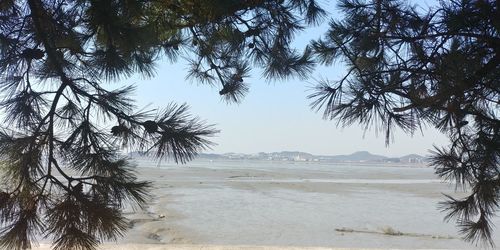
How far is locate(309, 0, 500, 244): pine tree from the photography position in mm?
2121

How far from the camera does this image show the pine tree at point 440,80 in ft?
6.96

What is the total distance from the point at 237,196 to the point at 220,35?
13.0 metres

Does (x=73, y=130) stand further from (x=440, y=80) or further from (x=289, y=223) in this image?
(x=289, y=223)

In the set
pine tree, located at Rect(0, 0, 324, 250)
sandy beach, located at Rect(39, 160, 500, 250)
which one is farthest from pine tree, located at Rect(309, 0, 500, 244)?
sandy beach, located at Rect(39, 160, 500, 250)

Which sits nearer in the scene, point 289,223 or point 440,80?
point 440,80

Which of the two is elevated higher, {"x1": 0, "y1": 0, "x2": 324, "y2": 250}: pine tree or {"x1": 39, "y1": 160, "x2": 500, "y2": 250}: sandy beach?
{"x1": 0, "y1": 0, "x2": 324, "y2": 250}: pine tree

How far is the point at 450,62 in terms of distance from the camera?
2104 mm

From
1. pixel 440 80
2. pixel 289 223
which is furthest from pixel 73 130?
pixel 289 223

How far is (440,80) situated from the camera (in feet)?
7.07

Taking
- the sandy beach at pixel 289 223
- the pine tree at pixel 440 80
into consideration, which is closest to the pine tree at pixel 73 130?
the pine tree at pixel 440 80

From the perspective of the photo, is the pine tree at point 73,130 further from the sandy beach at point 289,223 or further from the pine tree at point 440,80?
the sandy beach at point 289,223

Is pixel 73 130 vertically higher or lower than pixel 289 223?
higher

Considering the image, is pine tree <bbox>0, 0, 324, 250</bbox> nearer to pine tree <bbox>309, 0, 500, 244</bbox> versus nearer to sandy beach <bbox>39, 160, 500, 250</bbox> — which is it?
pine tree <bbox>309, 0, 500, 244</bbox>

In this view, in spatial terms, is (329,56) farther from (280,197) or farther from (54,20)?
(280,197)
